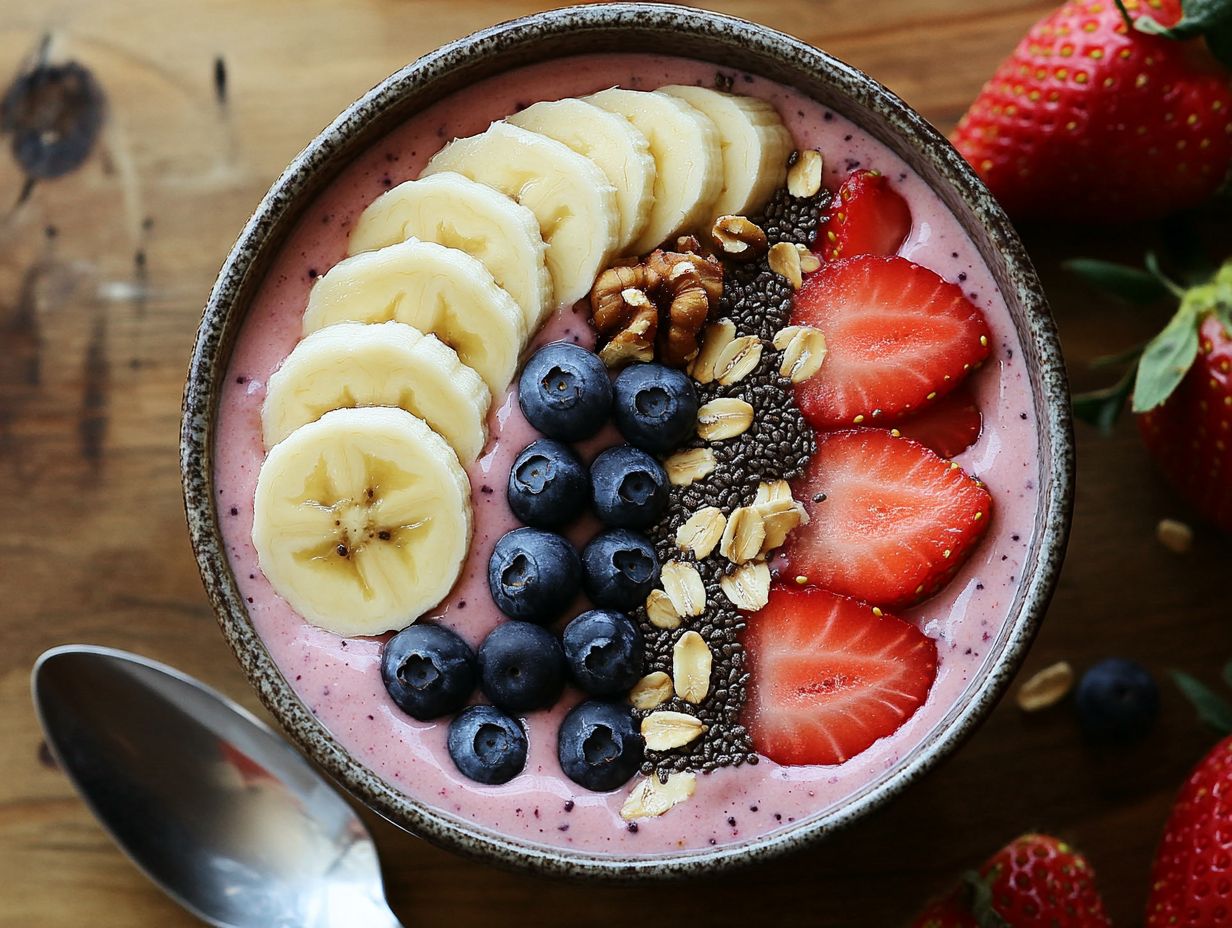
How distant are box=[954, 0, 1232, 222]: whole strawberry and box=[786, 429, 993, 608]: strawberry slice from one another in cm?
52

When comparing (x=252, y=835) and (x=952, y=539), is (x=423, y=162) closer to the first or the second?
(x=952, y=539)

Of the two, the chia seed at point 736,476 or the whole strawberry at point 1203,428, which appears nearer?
the chia seed at point 736,476

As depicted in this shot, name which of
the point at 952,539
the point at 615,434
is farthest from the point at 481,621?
the point at 952,539

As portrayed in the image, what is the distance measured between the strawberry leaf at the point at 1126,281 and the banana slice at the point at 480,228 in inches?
30.9

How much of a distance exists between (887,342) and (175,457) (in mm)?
1026

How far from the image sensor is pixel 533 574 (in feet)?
4.54

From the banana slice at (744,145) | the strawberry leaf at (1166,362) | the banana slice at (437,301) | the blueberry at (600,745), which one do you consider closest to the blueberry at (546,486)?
the banana slice at (437,301)

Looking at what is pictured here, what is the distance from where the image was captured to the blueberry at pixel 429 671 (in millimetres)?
1399

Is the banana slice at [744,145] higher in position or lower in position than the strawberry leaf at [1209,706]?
Result: higher

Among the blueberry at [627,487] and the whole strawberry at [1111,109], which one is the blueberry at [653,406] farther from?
the whole strawberry at [1111,109]

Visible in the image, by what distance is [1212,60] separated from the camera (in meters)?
1.70

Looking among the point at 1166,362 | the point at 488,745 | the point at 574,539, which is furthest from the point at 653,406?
the point at 1166,362

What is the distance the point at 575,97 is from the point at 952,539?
70 cm

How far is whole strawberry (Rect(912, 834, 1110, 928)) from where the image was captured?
1.68 metres
